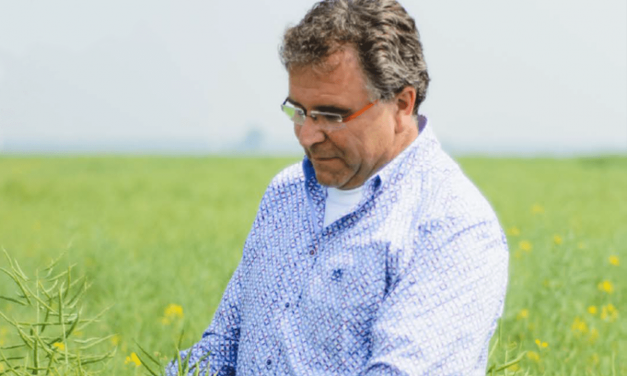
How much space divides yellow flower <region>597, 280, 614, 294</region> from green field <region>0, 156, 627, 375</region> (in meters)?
0.02

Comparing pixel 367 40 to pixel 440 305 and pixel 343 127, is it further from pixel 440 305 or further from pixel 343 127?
pixel 440 305

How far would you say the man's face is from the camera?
2057 mm

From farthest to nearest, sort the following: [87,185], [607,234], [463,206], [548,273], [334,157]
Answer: [87,185]
[607,234]
[548,273]
[334,157]
[463,206]

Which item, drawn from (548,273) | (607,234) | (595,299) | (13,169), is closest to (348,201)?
(548,273)

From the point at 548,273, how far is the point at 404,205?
3251 millimetres

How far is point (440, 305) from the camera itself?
194cm

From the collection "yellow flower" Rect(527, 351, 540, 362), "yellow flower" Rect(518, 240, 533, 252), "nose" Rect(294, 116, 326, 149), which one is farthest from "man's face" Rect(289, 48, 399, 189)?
"yellow flower" Rect(518, 240, 533, 252)

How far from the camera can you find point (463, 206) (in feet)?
6.61

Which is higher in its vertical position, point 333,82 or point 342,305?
point 333,82

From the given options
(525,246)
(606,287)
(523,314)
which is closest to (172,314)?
(523,314)

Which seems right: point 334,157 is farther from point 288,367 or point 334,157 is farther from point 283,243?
point 288,367

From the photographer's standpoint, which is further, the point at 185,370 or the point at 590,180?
the point at 590,180

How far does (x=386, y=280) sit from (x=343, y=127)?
1.22ft

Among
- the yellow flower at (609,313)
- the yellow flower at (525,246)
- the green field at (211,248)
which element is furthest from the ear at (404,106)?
the yellow flower at (525,246)
